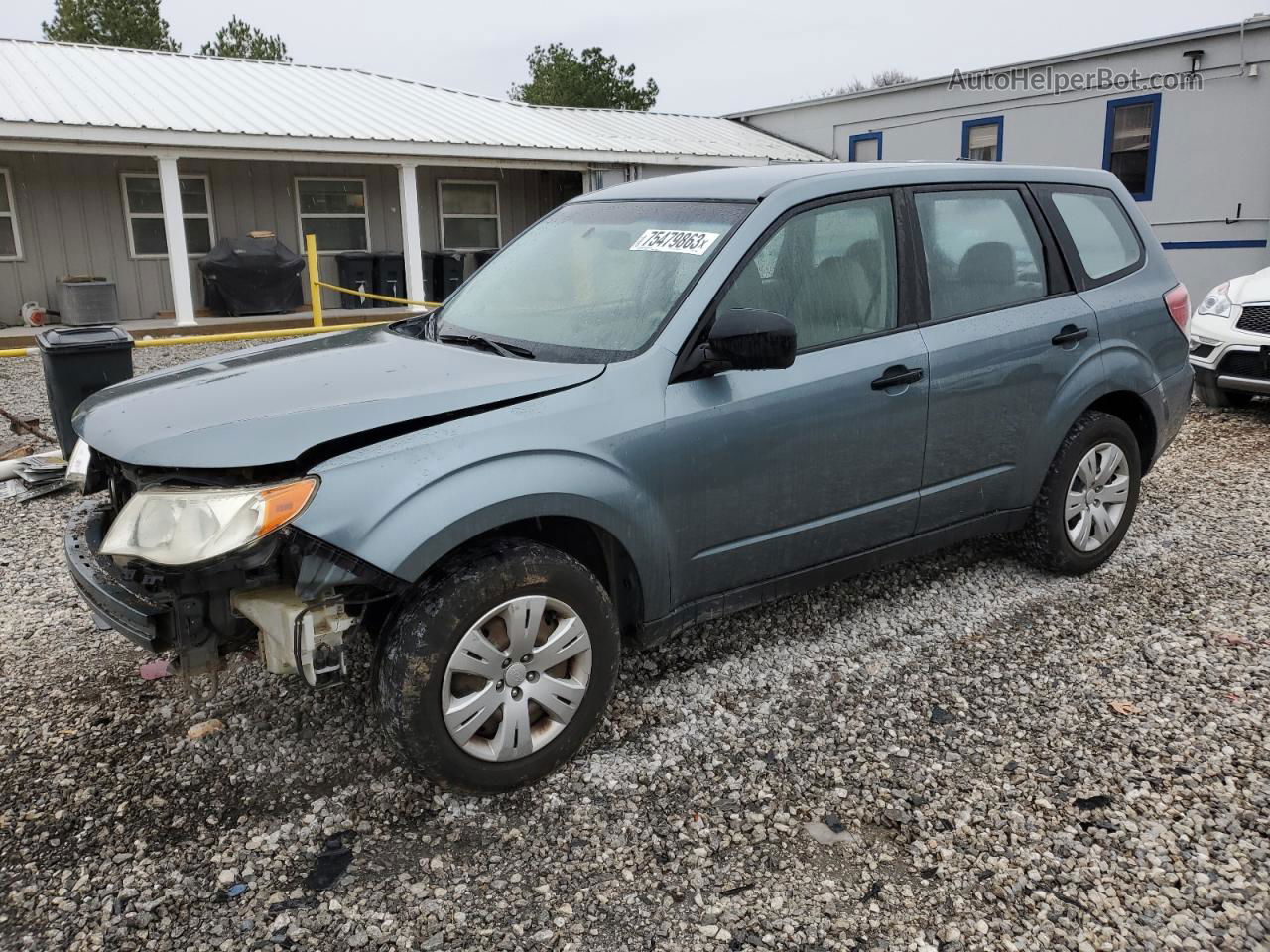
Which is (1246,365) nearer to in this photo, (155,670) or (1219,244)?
(1219,244)

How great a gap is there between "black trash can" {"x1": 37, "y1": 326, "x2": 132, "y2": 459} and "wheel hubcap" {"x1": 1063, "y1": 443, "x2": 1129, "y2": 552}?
5.34 m

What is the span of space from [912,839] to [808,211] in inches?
84.4

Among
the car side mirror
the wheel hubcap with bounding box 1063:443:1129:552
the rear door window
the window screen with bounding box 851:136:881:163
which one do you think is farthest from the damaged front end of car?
the window screen with bounding box 851:136:881:163

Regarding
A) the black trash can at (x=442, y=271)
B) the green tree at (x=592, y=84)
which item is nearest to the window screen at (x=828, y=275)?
the black trash can at (x=442, y=271)

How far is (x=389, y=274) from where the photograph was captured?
55.9 feet

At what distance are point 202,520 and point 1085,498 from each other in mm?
3750

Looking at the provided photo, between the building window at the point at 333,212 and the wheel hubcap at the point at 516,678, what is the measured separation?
1553 cm

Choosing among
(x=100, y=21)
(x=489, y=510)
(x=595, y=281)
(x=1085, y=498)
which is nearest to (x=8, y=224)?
(x=595, y=281)

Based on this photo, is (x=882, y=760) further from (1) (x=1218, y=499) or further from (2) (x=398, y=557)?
(1) (x=1218, y=499)

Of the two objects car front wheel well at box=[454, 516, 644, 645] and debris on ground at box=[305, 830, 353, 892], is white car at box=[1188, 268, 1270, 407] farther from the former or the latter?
debris on ground at box=[305, 830, 353, 892]

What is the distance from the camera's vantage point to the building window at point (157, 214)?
15430 mm

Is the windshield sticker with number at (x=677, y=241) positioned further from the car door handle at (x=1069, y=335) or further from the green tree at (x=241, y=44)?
the green tree at (x=241, y=44)

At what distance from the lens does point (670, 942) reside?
8.03ft

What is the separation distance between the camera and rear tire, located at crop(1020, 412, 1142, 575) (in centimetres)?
443
